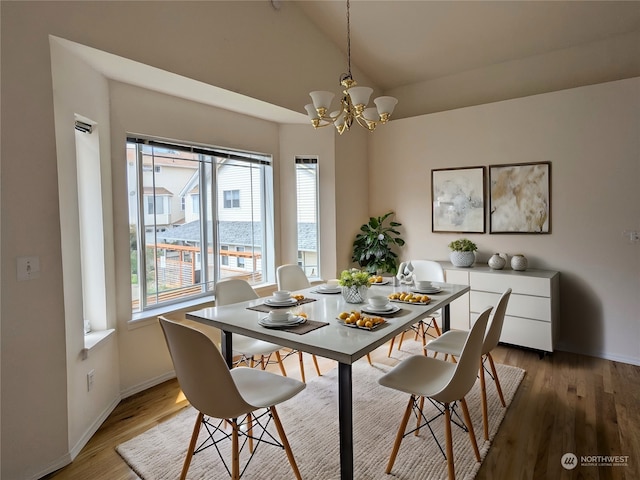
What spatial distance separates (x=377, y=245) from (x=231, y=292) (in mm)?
2122

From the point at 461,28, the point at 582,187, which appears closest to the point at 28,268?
the point at 461,28

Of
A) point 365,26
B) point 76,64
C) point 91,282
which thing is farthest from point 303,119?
point 91,282

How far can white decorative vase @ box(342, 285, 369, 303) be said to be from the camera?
2.41m

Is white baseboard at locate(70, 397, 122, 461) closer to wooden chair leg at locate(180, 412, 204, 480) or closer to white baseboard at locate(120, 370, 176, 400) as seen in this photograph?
white baseboard at locate(120, 370, 176, 400)

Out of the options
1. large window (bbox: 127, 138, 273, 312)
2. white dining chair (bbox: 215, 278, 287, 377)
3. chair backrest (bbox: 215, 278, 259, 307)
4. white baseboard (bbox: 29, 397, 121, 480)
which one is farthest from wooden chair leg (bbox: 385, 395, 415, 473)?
large window (bbox: 127, 138, 273, 312)

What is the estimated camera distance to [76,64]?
227 cm

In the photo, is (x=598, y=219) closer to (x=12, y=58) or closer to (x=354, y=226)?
(x=354, y=226)

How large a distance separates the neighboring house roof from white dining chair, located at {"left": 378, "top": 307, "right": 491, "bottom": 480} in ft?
7.30

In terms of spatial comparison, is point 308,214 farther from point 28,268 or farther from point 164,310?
point 28,268

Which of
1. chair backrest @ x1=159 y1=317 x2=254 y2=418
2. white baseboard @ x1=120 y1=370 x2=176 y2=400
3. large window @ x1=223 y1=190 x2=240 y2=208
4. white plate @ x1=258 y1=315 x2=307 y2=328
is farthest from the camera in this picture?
large window @ x1=223 y1=190 x2=240 y2=208

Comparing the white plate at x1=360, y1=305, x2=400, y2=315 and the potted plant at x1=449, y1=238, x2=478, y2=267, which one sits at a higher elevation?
the potted plant at x1=449, y1=238, x2=478, y2=267

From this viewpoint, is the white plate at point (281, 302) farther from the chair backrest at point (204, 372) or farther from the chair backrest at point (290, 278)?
the chair backrest at point (204, 372)

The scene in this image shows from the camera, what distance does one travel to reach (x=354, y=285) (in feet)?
7.84

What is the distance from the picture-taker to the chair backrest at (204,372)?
4.95 ft
